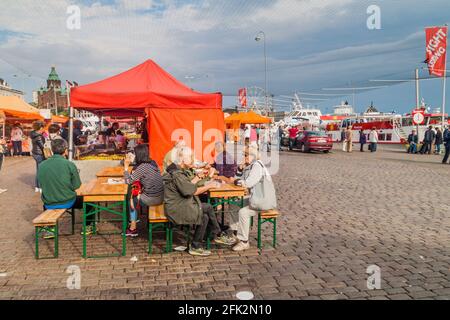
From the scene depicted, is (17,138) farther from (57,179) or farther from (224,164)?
(57,179)

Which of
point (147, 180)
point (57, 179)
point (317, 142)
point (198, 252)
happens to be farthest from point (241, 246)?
point (317, 142)

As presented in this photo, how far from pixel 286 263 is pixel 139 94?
5158mm

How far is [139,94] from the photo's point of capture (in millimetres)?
8234

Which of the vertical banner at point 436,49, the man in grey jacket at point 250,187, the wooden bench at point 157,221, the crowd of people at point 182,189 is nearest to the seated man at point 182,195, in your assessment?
the crowd of people at point 182,189

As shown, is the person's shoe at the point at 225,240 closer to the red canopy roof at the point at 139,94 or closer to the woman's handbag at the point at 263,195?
the woman's handbag at the point at 263,195

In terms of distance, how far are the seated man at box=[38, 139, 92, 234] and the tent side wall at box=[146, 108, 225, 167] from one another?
3.09m

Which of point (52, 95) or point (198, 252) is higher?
point (52, 95)

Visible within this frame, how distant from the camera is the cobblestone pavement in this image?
4133mm

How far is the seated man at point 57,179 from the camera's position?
5.59 m

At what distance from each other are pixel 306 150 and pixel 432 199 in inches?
690

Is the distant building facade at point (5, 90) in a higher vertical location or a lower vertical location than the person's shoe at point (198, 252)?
higher

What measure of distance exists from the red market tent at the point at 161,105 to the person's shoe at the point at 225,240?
341 cm

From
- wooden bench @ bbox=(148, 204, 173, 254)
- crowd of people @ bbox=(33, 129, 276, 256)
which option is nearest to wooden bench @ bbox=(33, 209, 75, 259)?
crowd of people @ bbox=(33, 129, 276, 256)

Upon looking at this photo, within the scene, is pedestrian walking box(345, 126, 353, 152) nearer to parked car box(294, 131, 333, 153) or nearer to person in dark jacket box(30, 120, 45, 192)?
parked car box(294, 131, 333, 153)
